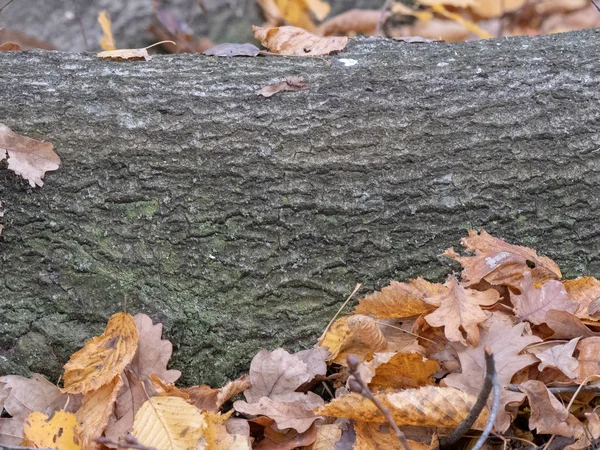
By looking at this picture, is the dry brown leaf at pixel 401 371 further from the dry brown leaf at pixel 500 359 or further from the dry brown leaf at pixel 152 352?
the dry brown leaf at pixel 152 352

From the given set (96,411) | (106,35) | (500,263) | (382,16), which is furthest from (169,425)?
(382,16)

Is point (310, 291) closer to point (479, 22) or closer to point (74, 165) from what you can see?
point (74, 165)

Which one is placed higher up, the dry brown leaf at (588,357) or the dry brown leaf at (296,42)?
the dry brown leaf at (296,42)

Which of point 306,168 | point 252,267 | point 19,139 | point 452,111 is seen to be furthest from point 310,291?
point 19,139

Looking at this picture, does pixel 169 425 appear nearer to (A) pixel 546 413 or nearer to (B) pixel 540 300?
(A) pixel 546 413

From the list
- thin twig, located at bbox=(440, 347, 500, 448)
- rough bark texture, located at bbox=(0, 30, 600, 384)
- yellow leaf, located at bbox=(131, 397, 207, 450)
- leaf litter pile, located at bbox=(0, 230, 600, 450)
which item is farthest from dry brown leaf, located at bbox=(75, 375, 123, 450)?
thin twig, located at bbox=(440, 347, 500, 448)

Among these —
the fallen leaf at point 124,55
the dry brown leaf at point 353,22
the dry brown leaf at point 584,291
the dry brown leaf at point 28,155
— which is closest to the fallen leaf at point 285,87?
the fallen leaf at point 124,55

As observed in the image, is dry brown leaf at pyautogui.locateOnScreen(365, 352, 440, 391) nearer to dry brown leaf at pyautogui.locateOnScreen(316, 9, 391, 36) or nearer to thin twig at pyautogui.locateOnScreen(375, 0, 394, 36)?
thin twig at pyautogui.locateOnScreen(375, 0, 394, 36)
